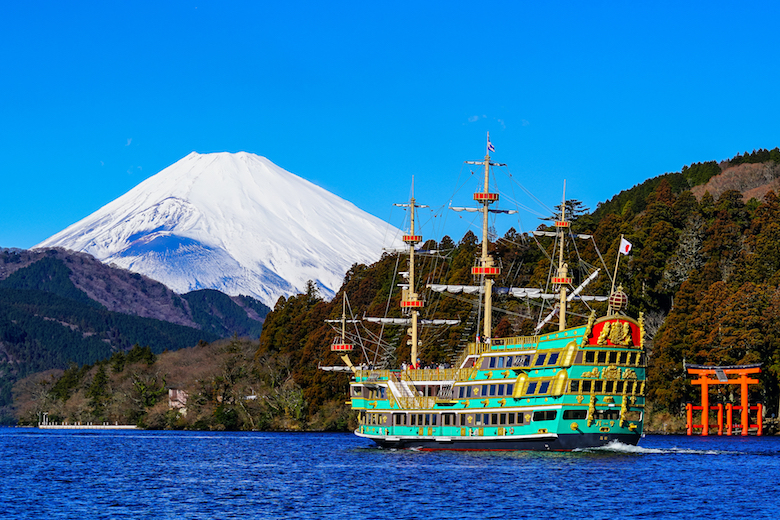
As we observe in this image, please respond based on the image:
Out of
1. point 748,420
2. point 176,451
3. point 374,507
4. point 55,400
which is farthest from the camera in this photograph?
point 55,400

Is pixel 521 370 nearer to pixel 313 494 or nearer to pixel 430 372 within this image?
pixel 430 372

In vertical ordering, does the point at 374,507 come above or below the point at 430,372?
below

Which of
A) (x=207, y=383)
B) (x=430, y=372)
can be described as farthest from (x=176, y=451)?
(x=207, y=383)

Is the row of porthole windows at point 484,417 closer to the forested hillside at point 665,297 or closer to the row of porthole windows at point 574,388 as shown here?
the row of porthole windows at point 574,388

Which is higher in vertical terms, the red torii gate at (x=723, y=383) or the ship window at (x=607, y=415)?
the red torii gate at (x=723, y=383)

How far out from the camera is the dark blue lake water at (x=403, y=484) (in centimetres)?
3856

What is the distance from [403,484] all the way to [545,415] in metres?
12.2

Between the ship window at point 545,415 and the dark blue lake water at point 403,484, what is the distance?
1.97 metres

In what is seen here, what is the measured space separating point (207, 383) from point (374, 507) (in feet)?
281

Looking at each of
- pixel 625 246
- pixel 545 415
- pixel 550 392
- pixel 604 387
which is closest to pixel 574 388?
pixel 550 392

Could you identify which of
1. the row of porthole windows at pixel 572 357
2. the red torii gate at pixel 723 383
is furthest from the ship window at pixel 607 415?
the red torii gate at pixel 723 383

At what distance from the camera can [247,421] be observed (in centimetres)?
11625

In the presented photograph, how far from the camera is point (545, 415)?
55.9 metres

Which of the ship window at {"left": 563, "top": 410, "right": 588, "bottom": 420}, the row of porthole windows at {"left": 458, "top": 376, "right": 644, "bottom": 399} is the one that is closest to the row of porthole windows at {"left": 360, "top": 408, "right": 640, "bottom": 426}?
the ship window at {"left": 563, "top": 410, "right": 588, "bottom": 420}
